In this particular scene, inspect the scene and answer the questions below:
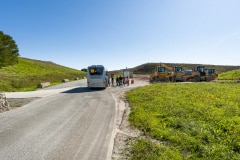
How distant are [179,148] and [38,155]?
4936mm

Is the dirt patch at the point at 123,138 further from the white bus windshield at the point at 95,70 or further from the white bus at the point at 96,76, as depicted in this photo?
the white bus windshield at the point at 95,70

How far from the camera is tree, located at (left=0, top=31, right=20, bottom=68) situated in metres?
52.8

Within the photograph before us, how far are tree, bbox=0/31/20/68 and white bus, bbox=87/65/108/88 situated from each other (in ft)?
101

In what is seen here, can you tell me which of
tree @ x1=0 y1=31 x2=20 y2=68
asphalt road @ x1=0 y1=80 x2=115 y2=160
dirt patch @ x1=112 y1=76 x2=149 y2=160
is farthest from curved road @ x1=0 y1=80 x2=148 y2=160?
tree @ x1=0 y1=31 x2=20 y2=68

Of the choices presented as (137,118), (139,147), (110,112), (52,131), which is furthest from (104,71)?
(139,147)

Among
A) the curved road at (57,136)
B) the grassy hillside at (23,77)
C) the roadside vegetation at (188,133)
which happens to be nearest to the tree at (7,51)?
the grassy hillside at (23,77)

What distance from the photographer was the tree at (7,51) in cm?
5275

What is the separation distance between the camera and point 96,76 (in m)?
31.7

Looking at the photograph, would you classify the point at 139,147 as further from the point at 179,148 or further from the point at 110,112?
the point at 110,112

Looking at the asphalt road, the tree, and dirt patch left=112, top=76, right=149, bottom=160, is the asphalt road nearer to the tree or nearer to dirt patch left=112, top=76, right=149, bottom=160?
dirt patch left=112, top=76, right=149, bottom=160

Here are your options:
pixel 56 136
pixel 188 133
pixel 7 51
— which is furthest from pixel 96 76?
pixel 7 51

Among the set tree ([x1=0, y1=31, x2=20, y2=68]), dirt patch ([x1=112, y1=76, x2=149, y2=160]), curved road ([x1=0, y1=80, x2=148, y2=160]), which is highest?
tree ([x1=0, y1=31, x2=20, y2=68])

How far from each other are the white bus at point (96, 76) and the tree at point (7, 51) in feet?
101

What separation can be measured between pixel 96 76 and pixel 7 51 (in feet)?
113
